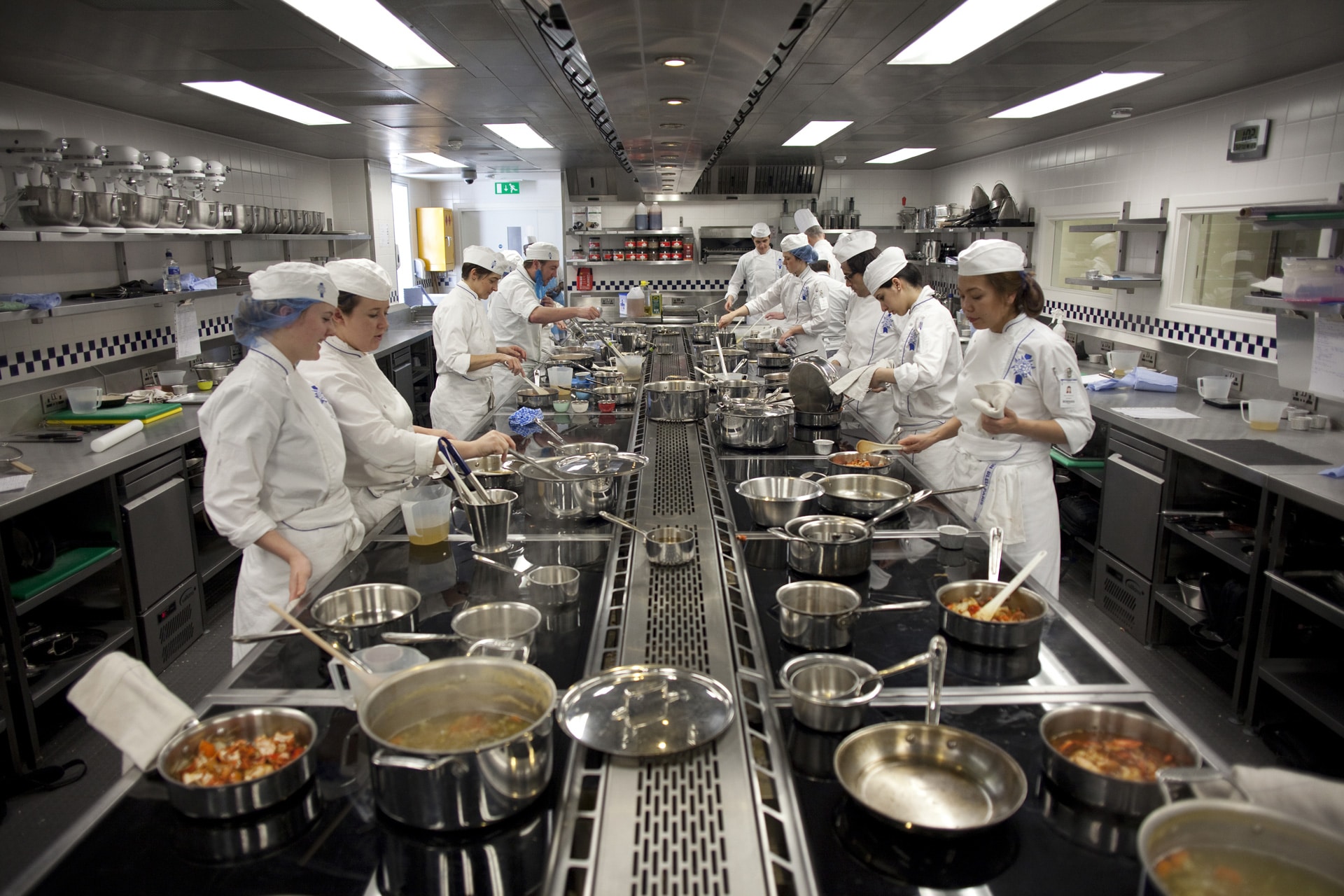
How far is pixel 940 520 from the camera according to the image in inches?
101

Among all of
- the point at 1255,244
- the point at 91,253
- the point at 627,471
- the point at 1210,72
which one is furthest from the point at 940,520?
the point at 91,253

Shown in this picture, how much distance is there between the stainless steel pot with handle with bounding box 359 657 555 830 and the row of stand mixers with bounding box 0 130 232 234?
3619mm

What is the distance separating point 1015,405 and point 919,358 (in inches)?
37.9

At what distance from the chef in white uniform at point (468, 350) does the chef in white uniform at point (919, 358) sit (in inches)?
84.8

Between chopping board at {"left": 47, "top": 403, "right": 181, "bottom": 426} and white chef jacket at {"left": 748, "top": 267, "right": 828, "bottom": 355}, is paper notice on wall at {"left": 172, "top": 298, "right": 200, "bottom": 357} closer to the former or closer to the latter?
chopping board at {"left": 47, "top": 403, "right": 181, "bottom": 426}

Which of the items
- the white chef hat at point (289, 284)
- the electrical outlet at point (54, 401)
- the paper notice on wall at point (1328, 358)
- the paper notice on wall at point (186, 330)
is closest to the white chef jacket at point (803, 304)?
the paper notice on wall at point (1328, 358)

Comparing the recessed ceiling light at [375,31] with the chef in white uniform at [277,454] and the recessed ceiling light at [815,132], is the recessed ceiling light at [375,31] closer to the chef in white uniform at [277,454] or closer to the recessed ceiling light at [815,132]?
the chef in white uniform at [277,454]

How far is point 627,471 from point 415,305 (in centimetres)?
849

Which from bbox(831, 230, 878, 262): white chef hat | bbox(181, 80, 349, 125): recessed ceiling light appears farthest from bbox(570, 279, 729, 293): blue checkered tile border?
bbox(831, 230, 878, 262): white chef hat

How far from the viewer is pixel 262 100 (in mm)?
5082

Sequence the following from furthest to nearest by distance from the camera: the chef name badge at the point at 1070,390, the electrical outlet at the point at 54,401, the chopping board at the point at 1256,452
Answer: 1. the electrical outlet at the point at 54,401
2. the chopping board at the point at 1256,452
3. the chef name badge at the point at 1070,390

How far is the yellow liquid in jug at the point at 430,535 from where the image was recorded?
237 cm

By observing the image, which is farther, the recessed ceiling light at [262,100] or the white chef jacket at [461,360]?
the white chef jacket at [461,360]

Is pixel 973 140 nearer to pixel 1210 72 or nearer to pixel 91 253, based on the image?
pixel 1210 72
